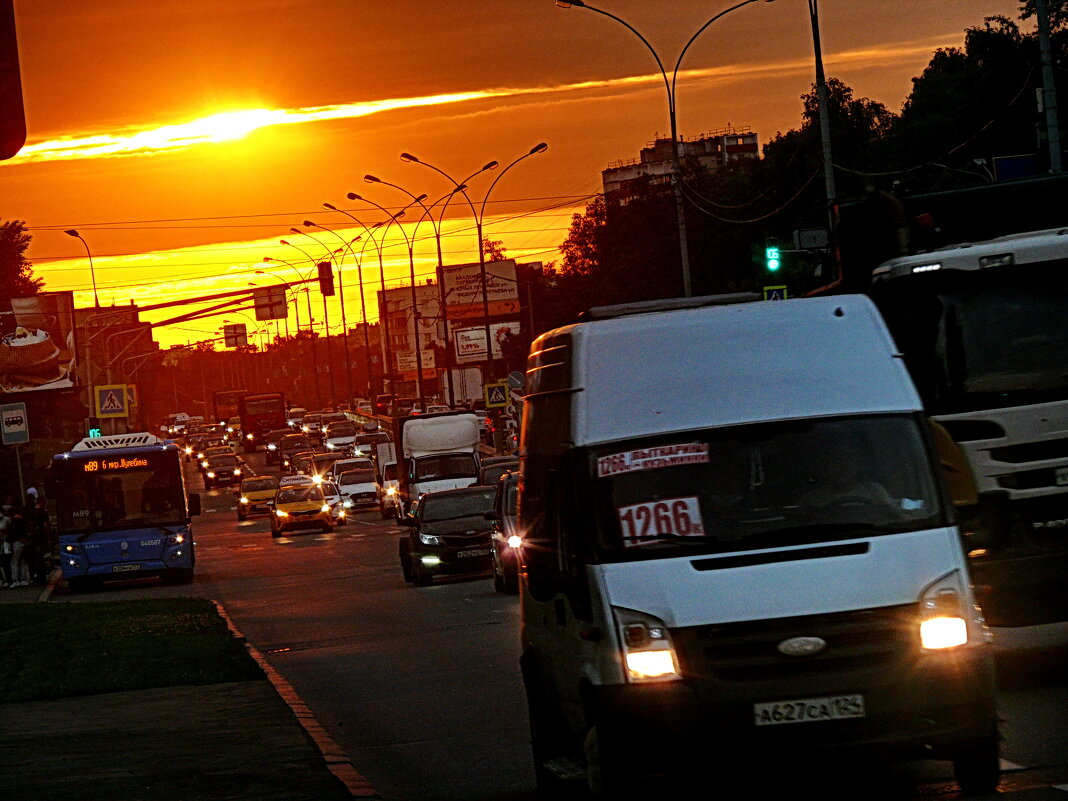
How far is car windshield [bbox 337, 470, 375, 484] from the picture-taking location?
69.6 meters

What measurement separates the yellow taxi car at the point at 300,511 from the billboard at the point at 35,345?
25.4m

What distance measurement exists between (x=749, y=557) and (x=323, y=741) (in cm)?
Answer: 519

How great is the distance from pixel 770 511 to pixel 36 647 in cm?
1518

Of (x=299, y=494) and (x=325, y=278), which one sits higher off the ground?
(x=325, y=278)

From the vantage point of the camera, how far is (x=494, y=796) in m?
10.0

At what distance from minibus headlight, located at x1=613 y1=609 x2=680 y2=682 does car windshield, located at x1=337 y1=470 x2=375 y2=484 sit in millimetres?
61830

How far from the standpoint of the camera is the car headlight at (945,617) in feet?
25.9

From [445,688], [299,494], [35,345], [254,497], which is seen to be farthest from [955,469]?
[35,345]

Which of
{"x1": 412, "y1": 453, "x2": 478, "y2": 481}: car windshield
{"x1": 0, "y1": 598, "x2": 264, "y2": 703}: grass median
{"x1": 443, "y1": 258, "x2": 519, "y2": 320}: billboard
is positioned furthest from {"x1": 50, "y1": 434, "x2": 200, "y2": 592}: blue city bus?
{"x1": 443, "y1": 258, "x2": 519, "y2": 320}: billboard

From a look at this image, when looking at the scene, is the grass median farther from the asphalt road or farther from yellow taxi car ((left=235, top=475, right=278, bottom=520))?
yellow taxi car ((left=235, top=475, right=278, bottom=520))

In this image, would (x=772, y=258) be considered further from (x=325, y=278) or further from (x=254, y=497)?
(x=254, y=497)

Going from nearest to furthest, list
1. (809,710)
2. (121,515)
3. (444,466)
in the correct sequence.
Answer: (809,710) < (121,515) < (444,466)

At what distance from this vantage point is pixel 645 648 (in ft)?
26.1

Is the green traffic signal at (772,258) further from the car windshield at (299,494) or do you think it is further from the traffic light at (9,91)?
the traffic light at (9,91)
